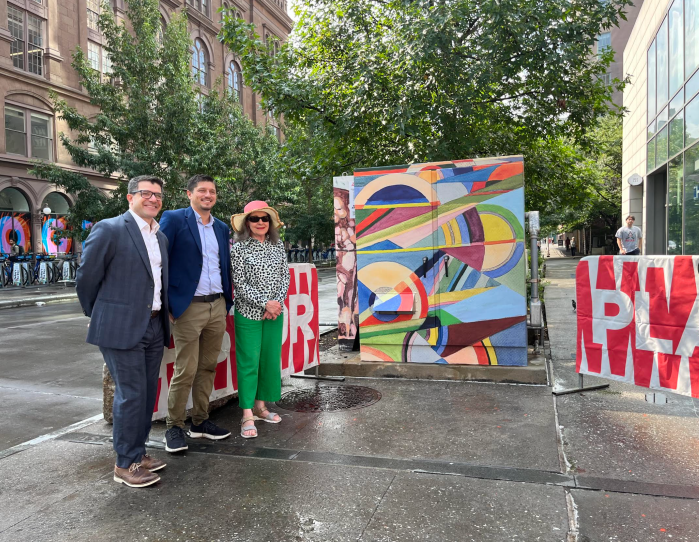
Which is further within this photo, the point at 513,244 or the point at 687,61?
the point at 687,61

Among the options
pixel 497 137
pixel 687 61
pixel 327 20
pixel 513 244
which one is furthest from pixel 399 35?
pixel 687 61

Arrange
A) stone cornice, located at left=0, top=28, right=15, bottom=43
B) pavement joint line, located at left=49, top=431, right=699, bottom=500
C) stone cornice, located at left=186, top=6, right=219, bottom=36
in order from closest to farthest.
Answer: pavement joint line, located at left=49, top=431, right=699, bottom=500, stone cornice, located at left=0, top=28, right=15, bottom=43, stone cornice, located at left=186, top=6, right=219, bottom=36

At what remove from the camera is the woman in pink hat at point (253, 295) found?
14.8 feet

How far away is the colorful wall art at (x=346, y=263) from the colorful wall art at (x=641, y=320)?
2.97 m

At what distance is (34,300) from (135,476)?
1637cm

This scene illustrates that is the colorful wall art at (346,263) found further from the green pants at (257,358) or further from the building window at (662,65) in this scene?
the building window at (662,65)

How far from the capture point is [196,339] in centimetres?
419

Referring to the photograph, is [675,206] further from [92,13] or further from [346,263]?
[92,13]

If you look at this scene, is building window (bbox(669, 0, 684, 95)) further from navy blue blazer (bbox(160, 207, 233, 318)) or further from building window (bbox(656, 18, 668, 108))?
navy blue blazer (bbox(160, 207, 233, 318))

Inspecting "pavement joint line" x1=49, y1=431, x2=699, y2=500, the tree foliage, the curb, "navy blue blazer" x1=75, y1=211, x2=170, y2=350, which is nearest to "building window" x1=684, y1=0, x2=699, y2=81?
the tree foliage

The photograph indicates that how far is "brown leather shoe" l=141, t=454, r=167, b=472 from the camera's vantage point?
367cm

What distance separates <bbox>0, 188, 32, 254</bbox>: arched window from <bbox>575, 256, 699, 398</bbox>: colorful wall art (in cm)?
2745

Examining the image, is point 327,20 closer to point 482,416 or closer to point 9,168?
point 482,416

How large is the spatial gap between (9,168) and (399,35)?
24.5 metres
